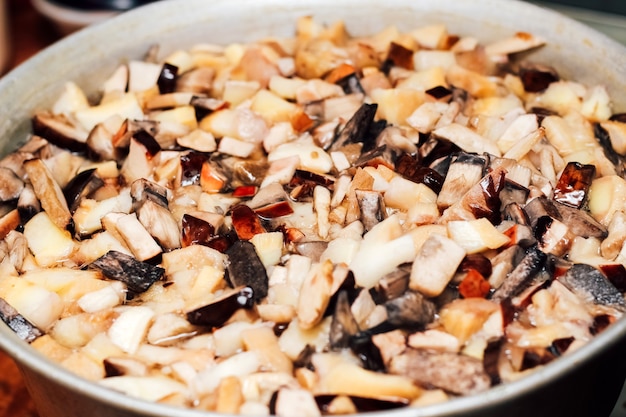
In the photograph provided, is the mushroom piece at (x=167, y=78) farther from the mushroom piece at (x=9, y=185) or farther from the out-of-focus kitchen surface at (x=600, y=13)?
the out-of-focus kitchen surface at (x=600, y=13)

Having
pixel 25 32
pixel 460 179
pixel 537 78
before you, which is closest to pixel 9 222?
pixel 460 179

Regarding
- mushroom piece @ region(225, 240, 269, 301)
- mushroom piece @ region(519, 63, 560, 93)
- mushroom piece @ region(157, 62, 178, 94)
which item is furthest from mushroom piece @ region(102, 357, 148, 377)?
mushroom piece @ region(519, 63, 560, 93)

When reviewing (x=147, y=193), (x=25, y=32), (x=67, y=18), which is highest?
(x=147, y=193)

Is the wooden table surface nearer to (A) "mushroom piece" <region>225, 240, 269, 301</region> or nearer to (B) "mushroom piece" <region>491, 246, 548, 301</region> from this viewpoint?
(A) "mushroom piece" <region>225, 240, 269, 301</region>

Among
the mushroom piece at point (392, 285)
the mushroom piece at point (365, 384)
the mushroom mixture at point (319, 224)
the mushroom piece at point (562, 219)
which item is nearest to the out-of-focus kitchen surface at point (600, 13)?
the mushroom mixture at point (319, 224)

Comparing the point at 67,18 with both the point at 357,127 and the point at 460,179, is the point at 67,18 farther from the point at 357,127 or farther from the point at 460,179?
the point at 460,179

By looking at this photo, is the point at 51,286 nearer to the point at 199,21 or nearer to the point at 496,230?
the point at 496,230
